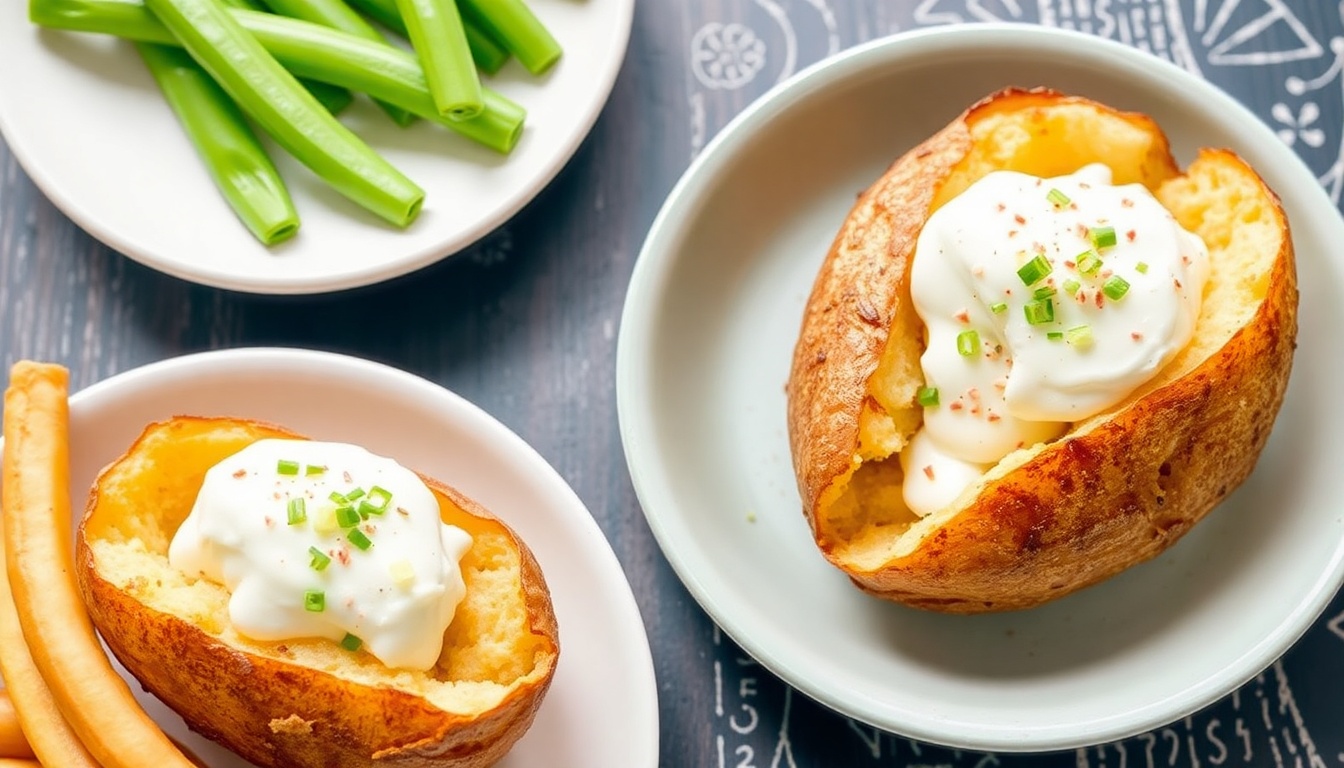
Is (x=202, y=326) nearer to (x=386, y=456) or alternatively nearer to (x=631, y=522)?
(x=386, y=456)

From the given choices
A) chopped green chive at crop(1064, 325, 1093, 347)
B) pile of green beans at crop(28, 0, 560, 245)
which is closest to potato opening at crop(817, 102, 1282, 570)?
chopped green chive at crop(1064, 325, 1093, 347)

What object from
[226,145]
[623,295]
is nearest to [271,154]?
[226,145]

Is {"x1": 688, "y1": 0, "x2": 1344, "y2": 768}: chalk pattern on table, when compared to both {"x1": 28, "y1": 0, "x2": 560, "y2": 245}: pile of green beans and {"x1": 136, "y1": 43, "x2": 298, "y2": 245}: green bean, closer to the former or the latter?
{"x1": 28, "y1": 0, "x2": 560, "y2": 245}: pile of green beans

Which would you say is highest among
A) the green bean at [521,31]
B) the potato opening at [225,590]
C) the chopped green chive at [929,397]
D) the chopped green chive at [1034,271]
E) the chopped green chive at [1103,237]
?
the chopped green chive at [1103,237]

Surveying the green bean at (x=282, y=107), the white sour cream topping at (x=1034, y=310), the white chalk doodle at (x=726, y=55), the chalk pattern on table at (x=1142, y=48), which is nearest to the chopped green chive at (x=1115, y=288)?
the white sour cream topping at (x=1034, y=310)

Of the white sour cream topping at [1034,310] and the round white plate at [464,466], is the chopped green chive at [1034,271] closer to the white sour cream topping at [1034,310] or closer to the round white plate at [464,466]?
the white sour cream topping at [1034,310]

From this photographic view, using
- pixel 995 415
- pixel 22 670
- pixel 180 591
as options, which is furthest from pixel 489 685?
pixel 995 415
